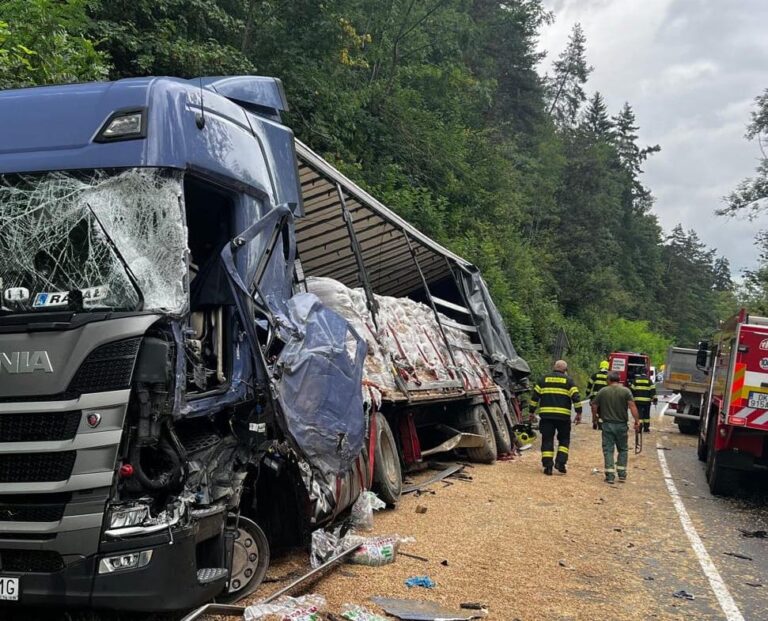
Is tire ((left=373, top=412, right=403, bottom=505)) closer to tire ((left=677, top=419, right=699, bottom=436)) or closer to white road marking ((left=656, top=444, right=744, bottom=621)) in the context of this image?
white road marking ((left=656, top=444, right=744, bottom=621))

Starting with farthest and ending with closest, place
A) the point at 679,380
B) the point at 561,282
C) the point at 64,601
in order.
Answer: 1. the point at 561,282
2. the point at 679,380
3. the point at 64,601

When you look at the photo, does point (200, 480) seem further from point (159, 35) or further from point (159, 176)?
point (159, 35)

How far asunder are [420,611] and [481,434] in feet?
23.7

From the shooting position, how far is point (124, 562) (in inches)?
154

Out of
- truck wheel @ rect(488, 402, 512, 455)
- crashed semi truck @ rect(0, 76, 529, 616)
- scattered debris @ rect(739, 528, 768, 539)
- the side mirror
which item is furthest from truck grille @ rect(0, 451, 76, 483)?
the side mirror

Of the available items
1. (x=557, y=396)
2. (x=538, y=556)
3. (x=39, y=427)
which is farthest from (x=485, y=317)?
(x=39, y=427)

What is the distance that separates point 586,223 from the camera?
49219 millimetres

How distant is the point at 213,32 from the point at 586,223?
119ft

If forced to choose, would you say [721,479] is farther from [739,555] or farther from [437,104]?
[437,104]

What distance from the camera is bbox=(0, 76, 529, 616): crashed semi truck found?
3.91m

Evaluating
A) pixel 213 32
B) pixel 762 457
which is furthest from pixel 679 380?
pixel 213 32

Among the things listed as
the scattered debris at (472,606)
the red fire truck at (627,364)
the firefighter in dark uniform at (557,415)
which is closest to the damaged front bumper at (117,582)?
the scattered debris at (472,606)

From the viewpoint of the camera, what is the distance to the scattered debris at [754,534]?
8609mm

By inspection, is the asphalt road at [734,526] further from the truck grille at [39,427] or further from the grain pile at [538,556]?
the truck grille at [39,427]
